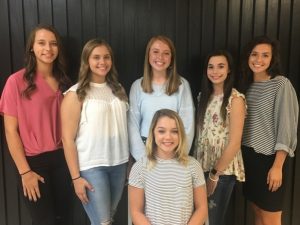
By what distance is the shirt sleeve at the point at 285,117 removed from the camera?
191cm

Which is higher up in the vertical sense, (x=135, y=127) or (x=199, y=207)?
(x=135, y=127)

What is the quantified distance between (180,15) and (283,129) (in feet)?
3.59

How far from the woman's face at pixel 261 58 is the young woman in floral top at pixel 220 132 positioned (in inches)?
6.4

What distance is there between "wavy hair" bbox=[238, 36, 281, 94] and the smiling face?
0.70 m

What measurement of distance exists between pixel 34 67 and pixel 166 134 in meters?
0.95

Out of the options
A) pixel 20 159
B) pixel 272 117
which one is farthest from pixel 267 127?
pixel 20 159

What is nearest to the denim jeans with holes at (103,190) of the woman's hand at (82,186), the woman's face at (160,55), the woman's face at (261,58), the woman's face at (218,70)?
the woman's hand at (82,186)

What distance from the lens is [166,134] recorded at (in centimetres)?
169

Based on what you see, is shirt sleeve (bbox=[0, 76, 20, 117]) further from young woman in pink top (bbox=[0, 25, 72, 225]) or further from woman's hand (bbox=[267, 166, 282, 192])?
woman's hand (bbox=[267, 166, 282, 192])

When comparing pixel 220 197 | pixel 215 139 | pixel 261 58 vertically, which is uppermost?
pixel 261 58

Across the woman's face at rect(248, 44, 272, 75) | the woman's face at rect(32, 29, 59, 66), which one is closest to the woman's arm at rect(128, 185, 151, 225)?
the woman's face at rect(32, 29, 59, 66)

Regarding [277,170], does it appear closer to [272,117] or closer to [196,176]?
[272,117]

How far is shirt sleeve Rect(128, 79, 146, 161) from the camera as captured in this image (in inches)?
77.8

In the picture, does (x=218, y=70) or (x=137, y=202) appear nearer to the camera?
(x=137, y=202)
